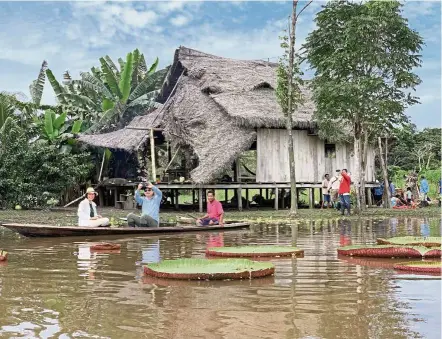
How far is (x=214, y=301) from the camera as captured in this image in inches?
194

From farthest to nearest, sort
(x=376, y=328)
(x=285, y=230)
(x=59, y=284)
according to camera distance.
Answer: (x=285, y=230) < (x=59, y=284) < (x=376, y=328)

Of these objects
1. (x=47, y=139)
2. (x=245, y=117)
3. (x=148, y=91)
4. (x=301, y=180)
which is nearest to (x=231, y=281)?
(x=245, y=117)

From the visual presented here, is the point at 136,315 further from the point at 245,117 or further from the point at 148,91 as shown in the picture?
the point at 148,91

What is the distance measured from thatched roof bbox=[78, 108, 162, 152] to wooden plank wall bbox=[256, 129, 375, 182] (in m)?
3.85

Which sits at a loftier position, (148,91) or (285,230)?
(148,91)

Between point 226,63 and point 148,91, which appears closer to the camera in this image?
point 226,63

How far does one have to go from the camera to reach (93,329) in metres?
4.08

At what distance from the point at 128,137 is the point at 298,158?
6.12 metres

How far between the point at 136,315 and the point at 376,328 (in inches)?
67.4

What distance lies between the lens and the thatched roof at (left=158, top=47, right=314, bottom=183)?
19438 mm

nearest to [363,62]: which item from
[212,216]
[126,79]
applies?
[212,216]

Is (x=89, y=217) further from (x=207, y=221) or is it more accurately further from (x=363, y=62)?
(x=363, y=62)

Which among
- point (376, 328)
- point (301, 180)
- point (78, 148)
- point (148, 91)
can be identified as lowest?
point (376, 328)

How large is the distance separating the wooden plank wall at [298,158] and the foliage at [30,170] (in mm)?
6314
